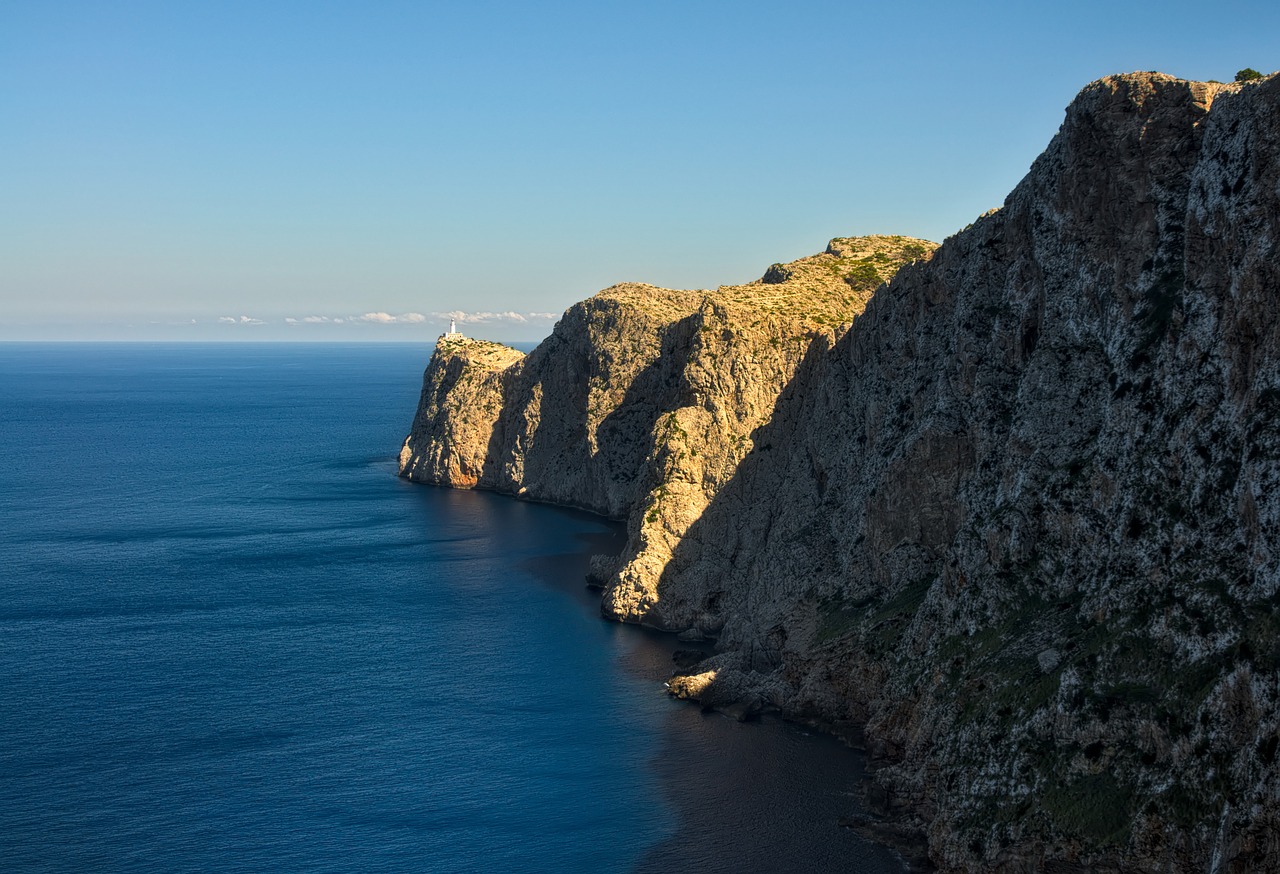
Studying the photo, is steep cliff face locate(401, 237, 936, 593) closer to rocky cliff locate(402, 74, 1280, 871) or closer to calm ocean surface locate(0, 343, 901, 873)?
rocky cliff locate(402, 74, 1280, 871)

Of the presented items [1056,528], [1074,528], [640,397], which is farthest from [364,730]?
[640,397]

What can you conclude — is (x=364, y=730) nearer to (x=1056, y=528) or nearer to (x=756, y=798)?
(x=756, y=798)

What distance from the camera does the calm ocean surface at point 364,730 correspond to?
57562mm

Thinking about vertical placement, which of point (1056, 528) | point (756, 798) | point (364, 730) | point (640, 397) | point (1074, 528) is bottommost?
point (364, 730)

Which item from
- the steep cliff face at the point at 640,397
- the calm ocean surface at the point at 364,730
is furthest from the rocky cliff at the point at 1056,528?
the calm ocean surface at the point at 364,730

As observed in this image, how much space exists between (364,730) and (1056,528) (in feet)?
140

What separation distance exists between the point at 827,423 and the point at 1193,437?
A: 42.5 m

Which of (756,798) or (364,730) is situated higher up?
(756,798)

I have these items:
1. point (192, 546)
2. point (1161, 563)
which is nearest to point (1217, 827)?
point (1161, 563)

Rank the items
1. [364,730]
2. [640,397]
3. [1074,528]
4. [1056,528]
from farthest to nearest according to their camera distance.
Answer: [640,397] < [364,730] < [1056,528] < [1074,528]

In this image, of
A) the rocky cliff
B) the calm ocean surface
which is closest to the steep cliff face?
the rocky cliff

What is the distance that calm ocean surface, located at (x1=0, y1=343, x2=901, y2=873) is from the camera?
5756 centimetres

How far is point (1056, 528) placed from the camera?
5809 centimetres

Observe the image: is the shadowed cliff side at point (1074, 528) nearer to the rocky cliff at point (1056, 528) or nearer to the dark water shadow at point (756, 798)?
the rocky cliff at point (1056, 528)
